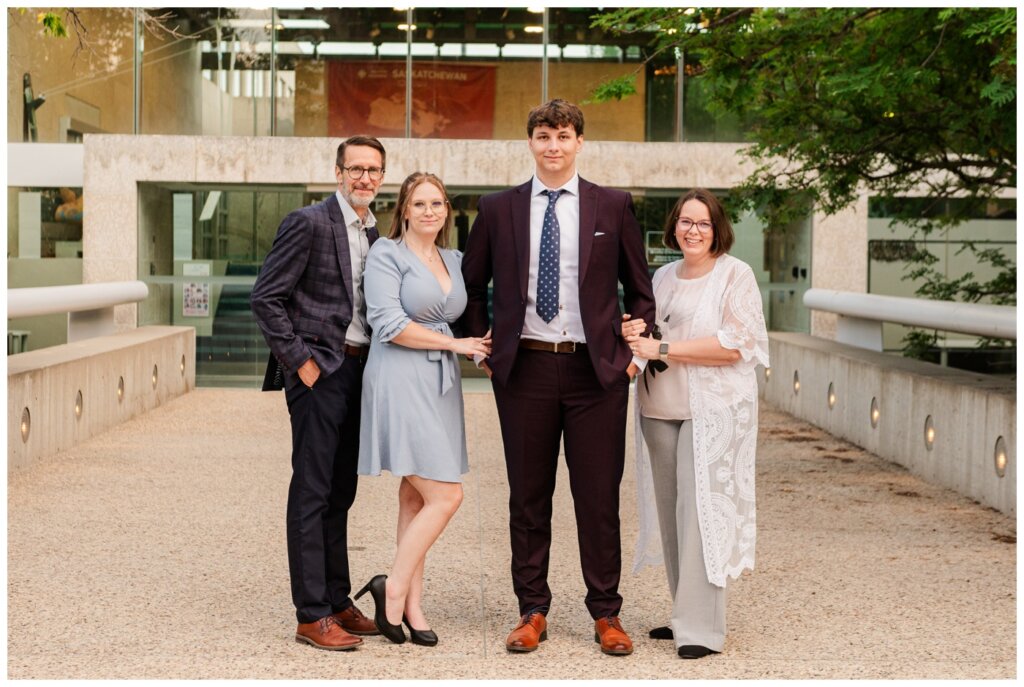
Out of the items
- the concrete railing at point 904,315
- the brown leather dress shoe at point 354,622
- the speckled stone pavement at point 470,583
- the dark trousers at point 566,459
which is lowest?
the speckled stone pavement at point 470,583

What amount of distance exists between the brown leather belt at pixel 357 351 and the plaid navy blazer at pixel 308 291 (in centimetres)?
7

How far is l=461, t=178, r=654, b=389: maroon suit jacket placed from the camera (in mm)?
5531

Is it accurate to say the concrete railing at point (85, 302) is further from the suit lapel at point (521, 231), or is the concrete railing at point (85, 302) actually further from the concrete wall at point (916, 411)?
the suit lapel at point (521, 231)

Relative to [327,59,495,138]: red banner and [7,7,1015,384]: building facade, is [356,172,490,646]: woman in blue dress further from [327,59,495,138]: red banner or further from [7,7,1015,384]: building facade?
[327,59,495,138]: red banner

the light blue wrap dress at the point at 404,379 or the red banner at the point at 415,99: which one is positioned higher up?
the red banner at the point at 415,99

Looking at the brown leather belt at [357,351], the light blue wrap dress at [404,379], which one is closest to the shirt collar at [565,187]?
the light blue wrap dress at [404,379]

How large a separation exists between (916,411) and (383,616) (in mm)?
6361

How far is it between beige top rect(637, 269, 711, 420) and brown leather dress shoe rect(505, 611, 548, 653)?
93 centimetres

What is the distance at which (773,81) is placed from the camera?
1170 cm

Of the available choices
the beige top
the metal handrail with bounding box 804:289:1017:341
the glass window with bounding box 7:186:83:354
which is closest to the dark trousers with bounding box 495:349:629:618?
the beige top

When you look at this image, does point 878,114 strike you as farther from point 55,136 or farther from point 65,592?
point 55,136

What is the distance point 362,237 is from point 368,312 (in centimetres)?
36

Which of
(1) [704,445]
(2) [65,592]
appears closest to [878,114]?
(1) [704,445]

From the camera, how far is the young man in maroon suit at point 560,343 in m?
5.56
